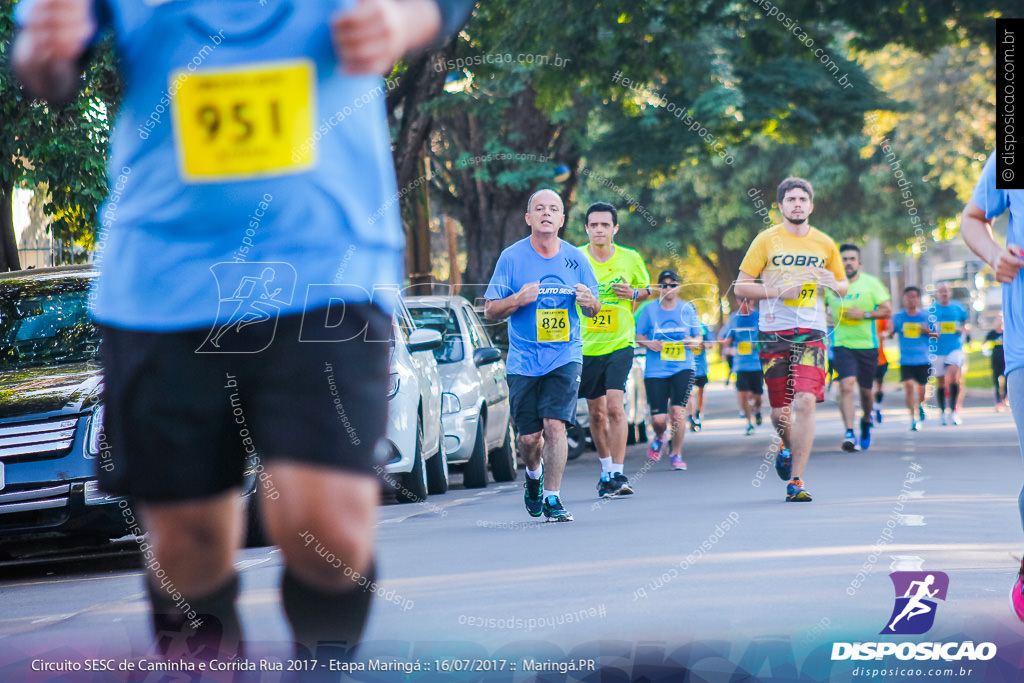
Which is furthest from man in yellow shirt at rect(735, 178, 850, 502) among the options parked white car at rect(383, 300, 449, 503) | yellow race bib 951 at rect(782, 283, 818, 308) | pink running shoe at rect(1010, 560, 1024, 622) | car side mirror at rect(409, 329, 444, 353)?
pink running shoe at rect(1010, 560, 1024, 622)

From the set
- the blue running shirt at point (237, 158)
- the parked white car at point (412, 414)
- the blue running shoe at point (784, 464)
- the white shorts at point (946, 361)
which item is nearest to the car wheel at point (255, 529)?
the parked white car at point (412, 414)

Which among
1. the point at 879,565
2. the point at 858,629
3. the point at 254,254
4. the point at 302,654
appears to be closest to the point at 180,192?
the point at 254,254

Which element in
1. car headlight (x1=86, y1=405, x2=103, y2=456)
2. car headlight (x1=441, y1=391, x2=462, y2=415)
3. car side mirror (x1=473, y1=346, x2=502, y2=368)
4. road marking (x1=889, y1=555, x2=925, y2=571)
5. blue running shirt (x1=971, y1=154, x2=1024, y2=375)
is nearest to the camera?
blue running shirt (x1=971, y1=154, x2=1024, y2=375)

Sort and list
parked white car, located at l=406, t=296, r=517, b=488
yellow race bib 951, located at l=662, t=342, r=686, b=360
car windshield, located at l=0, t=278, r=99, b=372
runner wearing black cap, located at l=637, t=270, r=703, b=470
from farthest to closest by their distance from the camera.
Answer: yellow race bib 951, located at l=662, t=342, r=686, b=360 → runner wearing black cap, located at l=637, t=270, r=703, b=470 → parked white car, located at l=406, t=296, r=517, b=488 → car windshield, located at l=0, t=278, r=99, b=372

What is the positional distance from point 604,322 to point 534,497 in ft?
7.58

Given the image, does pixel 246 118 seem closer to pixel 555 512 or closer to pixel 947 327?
pixel 555 512

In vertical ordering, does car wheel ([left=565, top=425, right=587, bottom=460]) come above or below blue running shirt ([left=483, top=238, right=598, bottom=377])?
below

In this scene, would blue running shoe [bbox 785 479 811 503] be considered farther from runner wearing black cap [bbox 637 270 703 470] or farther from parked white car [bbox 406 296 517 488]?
runner wearing black cap [bbox 637 270 703 470]

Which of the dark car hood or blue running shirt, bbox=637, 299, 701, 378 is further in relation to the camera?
blue running shirt, bbox=637, 299, 701, 378

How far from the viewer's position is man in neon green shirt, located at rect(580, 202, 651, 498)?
11570mm

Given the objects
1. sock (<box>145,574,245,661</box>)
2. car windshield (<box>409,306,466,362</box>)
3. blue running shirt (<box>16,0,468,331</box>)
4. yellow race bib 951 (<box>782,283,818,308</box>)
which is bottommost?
car windshield (<box>409,306,466,362</box>)

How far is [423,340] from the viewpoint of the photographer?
36.0 feet

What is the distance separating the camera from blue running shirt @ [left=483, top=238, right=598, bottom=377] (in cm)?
973

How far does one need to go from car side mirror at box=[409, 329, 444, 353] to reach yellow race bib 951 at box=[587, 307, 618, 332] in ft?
4.63
